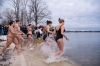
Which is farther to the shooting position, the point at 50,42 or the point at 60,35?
the point at 50,42

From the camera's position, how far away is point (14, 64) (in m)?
6.61

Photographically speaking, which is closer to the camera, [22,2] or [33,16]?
[22,2]

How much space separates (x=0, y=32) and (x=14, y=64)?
1750cm

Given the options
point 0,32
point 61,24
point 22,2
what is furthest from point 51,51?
point 22,2

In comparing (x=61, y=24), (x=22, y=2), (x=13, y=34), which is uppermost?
(x=22, y=2)

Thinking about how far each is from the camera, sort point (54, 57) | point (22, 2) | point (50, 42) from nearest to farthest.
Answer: point (54, 57), point (50, 42), point (22, 2)

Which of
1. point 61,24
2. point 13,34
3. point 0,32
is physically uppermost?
point 61,24

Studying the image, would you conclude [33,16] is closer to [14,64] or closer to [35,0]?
[35,0]

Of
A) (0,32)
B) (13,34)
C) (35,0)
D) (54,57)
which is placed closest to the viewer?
(54,57)

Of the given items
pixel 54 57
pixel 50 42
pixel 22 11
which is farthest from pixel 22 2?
pixel 54 57

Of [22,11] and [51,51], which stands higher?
[22,11]

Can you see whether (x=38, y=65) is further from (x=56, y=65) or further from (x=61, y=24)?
(x=61, y=24)

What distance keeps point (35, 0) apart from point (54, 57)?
2931cm

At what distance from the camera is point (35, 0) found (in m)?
35.7
